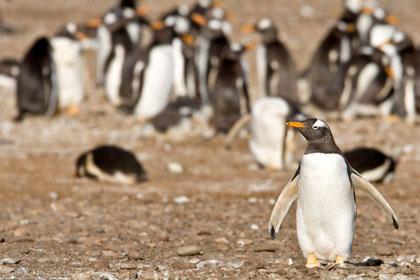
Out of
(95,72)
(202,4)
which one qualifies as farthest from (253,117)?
(202,4)

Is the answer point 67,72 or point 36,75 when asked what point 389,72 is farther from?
point 36,75

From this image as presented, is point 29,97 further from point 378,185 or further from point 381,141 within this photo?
point 378,185

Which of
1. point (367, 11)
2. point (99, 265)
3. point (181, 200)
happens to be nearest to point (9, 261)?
point (99, 265)

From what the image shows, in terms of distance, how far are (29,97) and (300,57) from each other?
23.3 feet

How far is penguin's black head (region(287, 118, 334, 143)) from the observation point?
14.5ft

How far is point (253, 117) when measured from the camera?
29.2ft

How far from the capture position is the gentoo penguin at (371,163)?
296 inches

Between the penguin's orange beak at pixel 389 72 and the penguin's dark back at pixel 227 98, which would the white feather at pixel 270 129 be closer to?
the penguin's dark back at pixel 227 98

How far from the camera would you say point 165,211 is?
640cm

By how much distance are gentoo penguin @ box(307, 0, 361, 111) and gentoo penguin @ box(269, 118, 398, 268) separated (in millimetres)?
8072

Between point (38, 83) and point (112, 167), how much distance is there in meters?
5.02

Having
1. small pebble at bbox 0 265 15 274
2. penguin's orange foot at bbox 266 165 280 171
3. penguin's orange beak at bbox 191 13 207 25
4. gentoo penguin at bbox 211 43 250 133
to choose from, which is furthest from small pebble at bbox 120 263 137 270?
penguin's orange beak at bbox 191 13 207 25

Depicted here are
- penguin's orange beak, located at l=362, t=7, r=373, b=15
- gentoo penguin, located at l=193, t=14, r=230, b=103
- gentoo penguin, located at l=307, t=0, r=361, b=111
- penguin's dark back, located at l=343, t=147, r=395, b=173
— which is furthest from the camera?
penguin's orange beak, located at l=362, t=7, r=373, b=15

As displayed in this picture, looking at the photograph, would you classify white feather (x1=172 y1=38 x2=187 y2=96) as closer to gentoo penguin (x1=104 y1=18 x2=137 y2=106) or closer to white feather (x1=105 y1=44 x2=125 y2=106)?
gentoo penguin (x1=104 y1=18 x2=137 y2=106)
